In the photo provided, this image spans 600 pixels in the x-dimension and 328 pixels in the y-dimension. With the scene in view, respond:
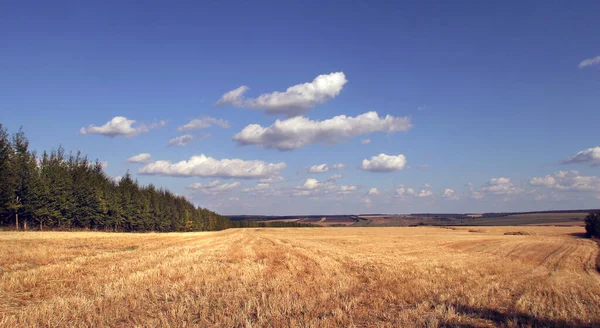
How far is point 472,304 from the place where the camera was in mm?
11305

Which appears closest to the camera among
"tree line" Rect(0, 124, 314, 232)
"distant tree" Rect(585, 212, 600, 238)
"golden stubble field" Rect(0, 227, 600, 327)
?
"golden stubble field" Rect(0, 227, 600, 327)

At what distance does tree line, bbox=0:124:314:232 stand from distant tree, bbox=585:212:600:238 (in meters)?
103

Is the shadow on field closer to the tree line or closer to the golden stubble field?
the golden stubble field

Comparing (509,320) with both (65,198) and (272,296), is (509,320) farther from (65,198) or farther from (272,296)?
(65,198)

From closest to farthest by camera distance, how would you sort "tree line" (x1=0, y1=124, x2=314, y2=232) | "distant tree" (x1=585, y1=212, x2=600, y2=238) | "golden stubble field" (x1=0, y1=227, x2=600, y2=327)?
"golden stubble field" (x1=0, y1=227, x2=600, y2=327), "tree line" (x1=0, y1=124, x2=314, y2=232), "distant tree" (x1=585, y1=212, x2=600, y2=238)

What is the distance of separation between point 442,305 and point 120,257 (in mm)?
17653

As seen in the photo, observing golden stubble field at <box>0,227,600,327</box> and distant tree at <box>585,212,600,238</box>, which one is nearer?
golden stubble field at <box>0,227,600,327</box>

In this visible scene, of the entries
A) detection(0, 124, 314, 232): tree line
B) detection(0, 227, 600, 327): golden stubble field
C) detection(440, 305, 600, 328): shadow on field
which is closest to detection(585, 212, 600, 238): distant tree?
detection(0, 227, 600, 327): golden stubble field

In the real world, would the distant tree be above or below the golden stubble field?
below

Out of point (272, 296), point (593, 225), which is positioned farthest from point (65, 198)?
point (593, 225)

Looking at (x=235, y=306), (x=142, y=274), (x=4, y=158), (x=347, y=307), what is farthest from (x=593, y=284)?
(x=4, y=158)

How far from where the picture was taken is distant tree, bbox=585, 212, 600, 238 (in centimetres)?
8210

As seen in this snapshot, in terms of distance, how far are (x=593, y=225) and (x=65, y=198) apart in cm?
10788

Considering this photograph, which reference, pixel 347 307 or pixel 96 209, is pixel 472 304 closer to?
pixel 347 307
